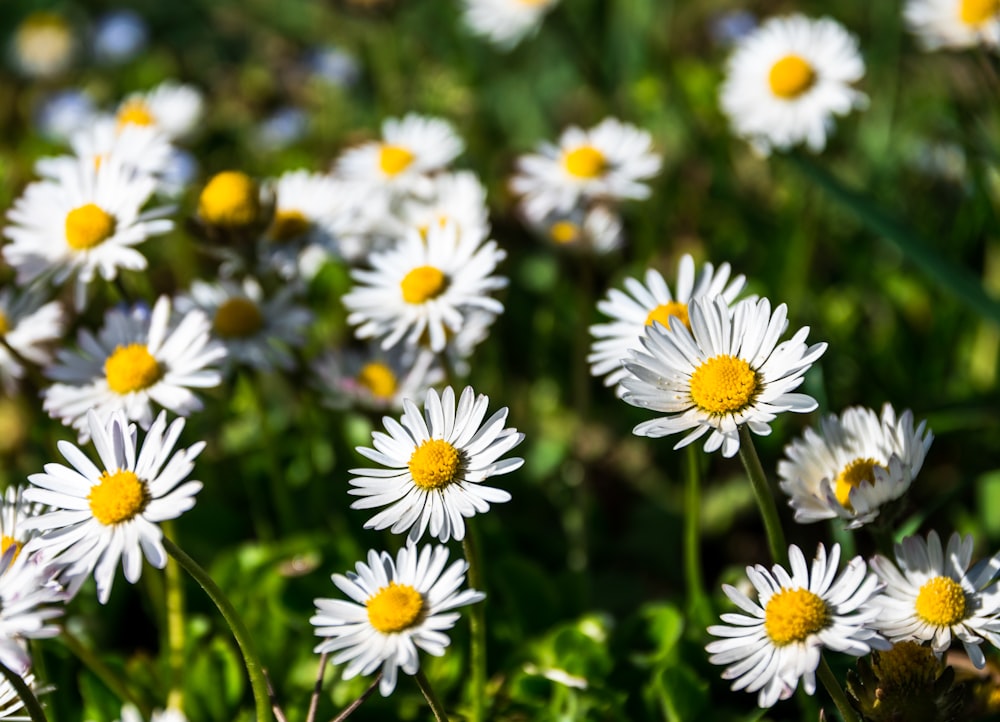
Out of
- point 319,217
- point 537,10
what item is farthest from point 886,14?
point 319,217

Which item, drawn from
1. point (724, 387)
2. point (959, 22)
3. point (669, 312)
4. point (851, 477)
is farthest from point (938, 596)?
point (959, 22)

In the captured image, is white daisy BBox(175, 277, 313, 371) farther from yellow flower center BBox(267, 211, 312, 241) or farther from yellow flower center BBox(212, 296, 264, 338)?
yellow flower center BBox(267, 211, 312, 241)

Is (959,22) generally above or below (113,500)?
above

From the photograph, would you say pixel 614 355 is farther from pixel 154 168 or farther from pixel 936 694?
pixel 154 168

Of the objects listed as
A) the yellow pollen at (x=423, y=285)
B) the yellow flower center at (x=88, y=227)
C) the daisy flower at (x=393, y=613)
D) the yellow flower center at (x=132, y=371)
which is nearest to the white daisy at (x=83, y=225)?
the yellow flower center at (x=88, y=227)

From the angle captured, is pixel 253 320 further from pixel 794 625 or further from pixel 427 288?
pixel 794 625

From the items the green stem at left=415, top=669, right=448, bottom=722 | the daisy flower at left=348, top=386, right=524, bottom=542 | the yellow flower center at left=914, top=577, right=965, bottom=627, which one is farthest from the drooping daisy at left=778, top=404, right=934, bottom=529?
the green stem at left=415, top=669, right=448, bottom=722
